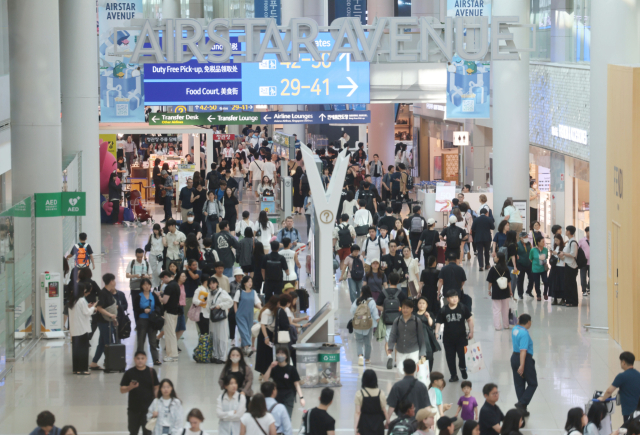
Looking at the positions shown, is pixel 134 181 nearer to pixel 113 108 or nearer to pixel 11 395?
pixel 113 108

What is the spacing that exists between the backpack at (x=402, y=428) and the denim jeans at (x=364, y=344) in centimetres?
416

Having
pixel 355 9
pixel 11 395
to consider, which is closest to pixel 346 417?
pixel 11 395

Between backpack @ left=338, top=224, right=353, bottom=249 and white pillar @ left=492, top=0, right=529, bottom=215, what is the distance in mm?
5758

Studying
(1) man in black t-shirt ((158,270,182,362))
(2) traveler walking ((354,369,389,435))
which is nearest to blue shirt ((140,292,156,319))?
(1) man in black t-shirt ((158,270,182,362))

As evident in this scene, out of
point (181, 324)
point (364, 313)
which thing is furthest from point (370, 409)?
point (181, 324)

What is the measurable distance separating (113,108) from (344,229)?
7.99 m

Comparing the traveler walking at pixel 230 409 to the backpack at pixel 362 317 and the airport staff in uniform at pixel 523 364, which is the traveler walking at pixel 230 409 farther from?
the backpack at pixel 362 317

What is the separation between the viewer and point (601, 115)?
48.8 ft

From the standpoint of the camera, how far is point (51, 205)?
15008mm

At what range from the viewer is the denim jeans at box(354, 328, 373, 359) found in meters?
12.5

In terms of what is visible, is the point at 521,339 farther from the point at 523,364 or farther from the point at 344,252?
the point at 344,252

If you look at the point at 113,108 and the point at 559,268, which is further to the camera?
the point at 113,108

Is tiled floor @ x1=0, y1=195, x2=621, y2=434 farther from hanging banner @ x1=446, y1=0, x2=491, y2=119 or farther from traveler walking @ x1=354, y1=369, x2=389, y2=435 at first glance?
hanging banner @ x1=446, y1=0, x2=491, y2=119

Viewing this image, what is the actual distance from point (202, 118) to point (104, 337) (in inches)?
520
